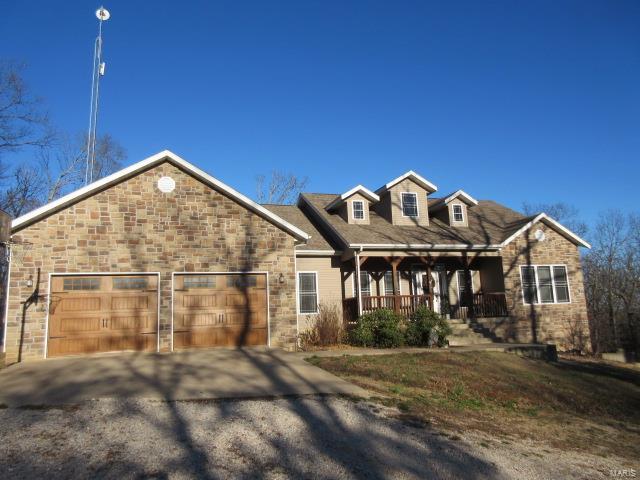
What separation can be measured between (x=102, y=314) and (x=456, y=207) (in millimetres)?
15007

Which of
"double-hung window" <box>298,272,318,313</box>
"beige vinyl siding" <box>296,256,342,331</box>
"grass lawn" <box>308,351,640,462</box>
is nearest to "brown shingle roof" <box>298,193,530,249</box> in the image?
"beige vinyl siding" <box>296,256,342,331</box>

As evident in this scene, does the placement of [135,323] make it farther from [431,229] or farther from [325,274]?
[431,229]

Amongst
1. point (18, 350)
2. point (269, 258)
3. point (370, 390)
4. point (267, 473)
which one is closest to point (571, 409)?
point (370, 390)

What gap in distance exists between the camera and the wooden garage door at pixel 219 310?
13031 mm

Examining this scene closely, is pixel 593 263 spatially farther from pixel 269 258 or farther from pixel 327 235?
pixel 269 258

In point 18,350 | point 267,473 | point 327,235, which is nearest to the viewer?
point 267,473

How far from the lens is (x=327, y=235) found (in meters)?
18.9

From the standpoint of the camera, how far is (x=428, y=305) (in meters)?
17.9

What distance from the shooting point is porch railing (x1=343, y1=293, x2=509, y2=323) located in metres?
16.8

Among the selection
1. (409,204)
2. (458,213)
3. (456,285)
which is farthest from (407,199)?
(456,285)

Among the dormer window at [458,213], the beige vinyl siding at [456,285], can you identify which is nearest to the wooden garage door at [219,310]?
the beige vinyl siding at [456,285]

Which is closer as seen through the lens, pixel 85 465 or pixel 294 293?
pixel 85 465

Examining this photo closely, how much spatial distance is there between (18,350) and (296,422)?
28.5 ft

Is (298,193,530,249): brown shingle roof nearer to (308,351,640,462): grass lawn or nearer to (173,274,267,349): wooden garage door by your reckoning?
(173,274,267,349): wooden garage door
